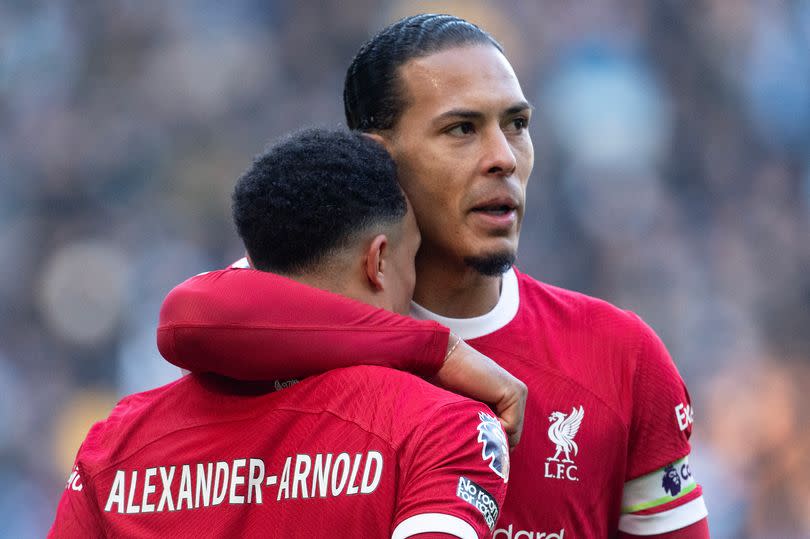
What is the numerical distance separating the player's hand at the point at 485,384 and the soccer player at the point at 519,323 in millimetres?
277

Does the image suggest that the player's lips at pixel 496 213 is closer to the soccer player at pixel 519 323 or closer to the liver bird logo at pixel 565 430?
the soccer player at pixel 519 323

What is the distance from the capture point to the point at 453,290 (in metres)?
2.63

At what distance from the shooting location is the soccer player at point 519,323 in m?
2.43

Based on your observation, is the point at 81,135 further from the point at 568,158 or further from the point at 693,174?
the point at 693,174

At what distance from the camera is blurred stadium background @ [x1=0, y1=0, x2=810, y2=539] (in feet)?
25.6

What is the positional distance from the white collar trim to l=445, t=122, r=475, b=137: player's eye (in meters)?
0.40

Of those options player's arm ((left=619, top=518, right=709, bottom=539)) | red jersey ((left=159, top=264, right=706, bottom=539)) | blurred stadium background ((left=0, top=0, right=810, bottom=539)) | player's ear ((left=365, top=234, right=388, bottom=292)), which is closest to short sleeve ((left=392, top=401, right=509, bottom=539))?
player's ear ((left=365, top=234, right=388, bottom=292))

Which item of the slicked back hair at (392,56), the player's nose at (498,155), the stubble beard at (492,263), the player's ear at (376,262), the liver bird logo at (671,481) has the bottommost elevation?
the liver bird logo at (671,481)

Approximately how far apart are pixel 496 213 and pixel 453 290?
231 millimetres

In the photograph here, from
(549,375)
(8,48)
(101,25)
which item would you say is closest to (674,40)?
(101,25)

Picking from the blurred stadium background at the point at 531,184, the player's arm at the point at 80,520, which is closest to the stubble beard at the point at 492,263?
the player's arm at the point at 80,520

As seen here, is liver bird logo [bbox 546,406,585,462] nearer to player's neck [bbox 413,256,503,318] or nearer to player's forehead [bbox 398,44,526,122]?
player's neck [bbox 413,256,503,318]

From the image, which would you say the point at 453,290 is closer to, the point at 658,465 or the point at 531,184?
the point at 658,465

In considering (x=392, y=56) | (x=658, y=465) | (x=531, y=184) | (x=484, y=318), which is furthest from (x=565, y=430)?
(x=531, y=184)
